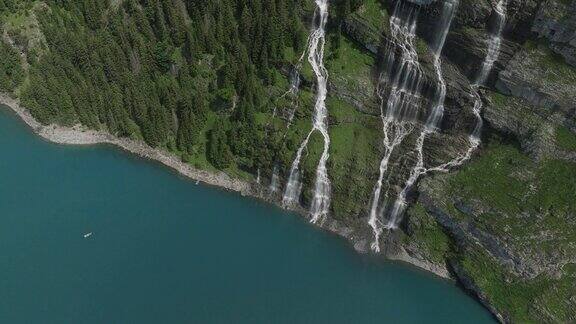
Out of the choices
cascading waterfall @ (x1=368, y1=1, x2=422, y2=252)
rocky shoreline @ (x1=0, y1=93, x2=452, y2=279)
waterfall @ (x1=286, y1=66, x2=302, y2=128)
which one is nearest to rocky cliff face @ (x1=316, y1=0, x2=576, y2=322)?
rocky shoreline @ (x1=0, y1=93, x2=452, y2=279)

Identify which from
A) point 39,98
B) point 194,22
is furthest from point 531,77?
point 39,98

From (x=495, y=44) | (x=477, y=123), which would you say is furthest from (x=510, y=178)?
(x=495, y=44)

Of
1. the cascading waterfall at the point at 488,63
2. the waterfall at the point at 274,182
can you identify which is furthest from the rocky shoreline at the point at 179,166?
the cascading waterfall at the point at 488,63

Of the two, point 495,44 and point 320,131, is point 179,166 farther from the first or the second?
point 495,44

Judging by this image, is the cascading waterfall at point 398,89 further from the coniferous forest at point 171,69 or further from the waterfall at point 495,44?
the coniferous forest at point 171,69

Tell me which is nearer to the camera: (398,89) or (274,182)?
(398,89)
